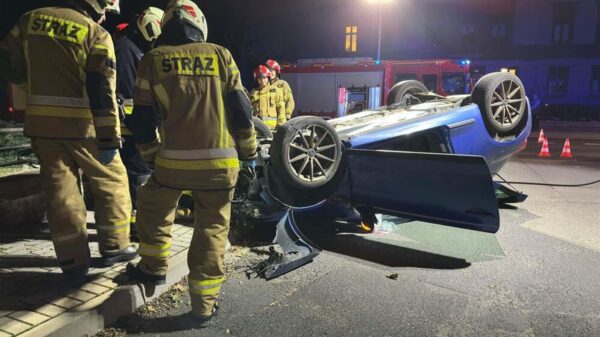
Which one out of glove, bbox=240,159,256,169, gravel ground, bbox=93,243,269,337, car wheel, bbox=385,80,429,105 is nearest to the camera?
gravel ground, bbox=93,243,269,337

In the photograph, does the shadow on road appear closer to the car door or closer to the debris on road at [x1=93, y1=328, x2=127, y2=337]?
the car door

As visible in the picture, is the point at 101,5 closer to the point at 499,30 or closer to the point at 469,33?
the point at 469,33

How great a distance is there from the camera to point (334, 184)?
14.2 feet

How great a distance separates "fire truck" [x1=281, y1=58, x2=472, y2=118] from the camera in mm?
13930

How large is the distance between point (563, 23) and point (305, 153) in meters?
30.5

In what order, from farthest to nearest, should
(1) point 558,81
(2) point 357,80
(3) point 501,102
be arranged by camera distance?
(1) point 558,81
(2) point 357,80
(3) point 501,102

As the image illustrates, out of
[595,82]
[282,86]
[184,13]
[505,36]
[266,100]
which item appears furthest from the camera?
[505,36]

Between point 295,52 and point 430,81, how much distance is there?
16.9 meters

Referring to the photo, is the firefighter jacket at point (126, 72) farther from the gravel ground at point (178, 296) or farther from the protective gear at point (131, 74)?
the gravel ground at point (178, 296)

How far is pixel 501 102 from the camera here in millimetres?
4934

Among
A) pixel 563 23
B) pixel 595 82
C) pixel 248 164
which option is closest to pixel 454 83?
pixel 248 164

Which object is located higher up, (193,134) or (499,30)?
(499,30)

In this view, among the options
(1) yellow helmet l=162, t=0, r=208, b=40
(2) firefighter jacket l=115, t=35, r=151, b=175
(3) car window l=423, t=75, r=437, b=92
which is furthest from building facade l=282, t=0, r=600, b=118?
(1) yellow helmet l=162, t=0, r=208, b=40

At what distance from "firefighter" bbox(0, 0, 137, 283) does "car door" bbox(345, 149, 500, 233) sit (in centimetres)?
218
